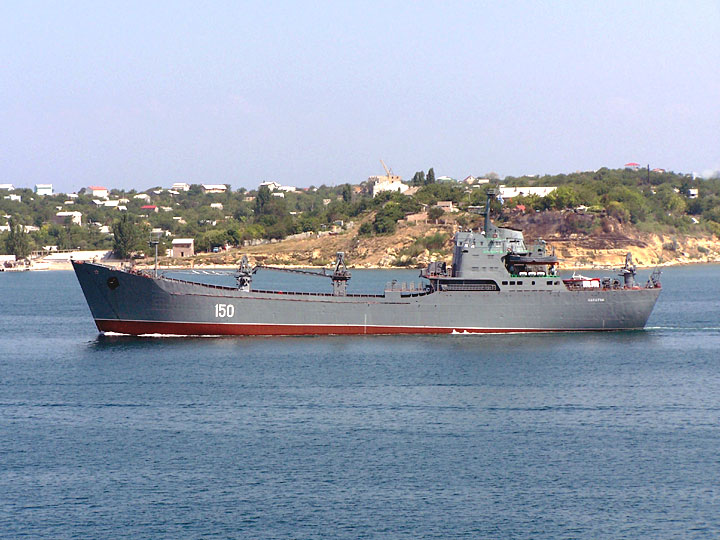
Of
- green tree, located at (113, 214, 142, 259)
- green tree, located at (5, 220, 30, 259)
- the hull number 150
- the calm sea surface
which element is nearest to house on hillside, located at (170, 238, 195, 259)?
green tree, located at (113, 214, 142, 259)

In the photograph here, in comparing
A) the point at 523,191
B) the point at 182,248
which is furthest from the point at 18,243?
the point at 523,191

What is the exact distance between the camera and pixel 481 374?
49250mm

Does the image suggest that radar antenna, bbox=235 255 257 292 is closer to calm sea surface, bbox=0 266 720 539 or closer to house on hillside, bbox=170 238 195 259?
calm sea surface, bbox=0 266 720 539

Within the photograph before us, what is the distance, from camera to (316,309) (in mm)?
60281

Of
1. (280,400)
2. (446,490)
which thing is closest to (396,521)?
(446,490)

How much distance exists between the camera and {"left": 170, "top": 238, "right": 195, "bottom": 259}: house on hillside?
17570cm

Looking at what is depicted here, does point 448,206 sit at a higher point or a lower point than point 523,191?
lower

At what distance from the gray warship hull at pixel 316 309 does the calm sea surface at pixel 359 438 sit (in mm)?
1545

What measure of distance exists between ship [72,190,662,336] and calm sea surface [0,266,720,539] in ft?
5.48

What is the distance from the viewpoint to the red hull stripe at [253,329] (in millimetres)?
59938

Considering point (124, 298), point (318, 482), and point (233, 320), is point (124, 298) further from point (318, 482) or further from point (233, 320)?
point (318, 482)

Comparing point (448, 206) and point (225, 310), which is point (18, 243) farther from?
point (225, 310)

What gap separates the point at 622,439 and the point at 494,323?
80.5ft

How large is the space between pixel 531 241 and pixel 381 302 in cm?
10075
